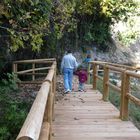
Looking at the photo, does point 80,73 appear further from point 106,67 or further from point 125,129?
point 125,129

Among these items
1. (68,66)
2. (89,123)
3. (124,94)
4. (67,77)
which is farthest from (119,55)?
(89,123)

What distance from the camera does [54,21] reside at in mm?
13516

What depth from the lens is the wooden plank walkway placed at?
6513 millimetres

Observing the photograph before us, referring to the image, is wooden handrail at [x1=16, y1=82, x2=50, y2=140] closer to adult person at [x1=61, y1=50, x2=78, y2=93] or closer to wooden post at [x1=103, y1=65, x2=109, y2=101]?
wooden post at [x1=103, y1=65, x2=109, y2=101]

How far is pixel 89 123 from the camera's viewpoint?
757 cm

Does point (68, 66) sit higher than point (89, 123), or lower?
higher

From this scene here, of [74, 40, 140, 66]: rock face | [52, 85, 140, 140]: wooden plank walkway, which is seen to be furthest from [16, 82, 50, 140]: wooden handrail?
[74, 40, 140, 66]: rock face

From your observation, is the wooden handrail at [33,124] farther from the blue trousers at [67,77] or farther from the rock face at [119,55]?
the rock face at [119,55]

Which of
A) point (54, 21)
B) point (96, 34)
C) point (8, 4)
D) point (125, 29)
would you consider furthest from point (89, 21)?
point (8, 4)

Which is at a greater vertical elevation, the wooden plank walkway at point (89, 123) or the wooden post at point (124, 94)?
the wooden post at point (124, 94)

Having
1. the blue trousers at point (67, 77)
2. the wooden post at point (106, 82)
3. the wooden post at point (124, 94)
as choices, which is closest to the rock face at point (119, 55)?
the blue trousers at point (67, 77)

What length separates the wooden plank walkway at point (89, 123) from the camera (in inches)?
256

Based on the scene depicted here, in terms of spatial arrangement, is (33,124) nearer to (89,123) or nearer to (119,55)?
(89,123)

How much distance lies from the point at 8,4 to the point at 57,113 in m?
2.84
